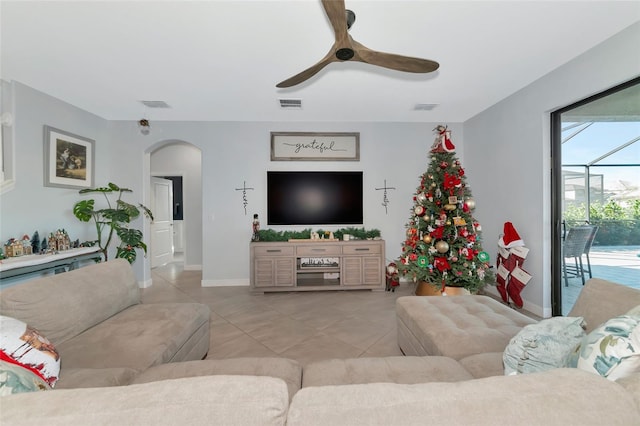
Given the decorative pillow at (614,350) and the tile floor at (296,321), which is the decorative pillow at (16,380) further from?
the decorative pillow at (614,350)

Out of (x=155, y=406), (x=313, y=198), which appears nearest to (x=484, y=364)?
(x=155, y=406)

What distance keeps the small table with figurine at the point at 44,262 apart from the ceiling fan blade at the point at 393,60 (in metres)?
3.66

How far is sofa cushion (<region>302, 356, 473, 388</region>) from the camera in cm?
129

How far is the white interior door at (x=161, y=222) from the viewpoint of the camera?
20.0ft

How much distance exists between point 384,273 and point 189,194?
14.5ft

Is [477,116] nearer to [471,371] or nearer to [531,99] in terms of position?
[531,99]

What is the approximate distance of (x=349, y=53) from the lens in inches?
68.6

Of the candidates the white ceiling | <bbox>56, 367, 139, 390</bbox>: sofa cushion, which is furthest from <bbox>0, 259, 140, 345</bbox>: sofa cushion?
the white ceiling

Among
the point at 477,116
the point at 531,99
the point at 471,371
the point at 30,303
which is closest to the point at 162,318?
the point at 30,303

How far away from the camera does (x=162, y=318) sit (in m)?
2.01

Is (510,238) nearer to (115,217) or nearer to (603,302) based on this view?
(603,302)

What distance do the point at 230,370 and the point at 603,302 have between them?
194cm

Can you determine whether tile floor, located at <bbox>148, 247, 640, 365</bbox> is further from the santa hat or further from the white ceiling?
the white ceiling

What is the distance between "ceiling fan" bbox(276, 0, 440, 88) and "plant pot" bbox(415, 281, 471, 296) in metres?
2.76
